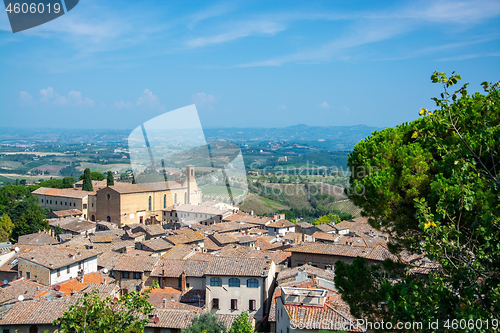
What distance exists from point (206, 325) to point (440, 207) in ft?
28.1

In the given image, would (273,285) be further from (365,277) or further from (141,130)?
(365,277)

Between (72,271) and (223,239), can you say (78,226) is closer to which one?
(223,239)

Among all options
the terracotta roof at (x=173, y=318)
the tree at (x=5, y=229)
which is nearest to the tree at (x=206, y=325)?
the terracotta roof at (x=173, y=318)

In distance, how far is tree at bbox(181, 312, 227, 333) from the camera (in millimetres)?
11375

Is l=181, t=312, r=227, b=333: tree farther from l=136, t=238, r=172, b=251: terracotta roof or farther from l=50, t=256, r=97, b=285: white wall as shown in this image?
l=136, t=238, r=172, b=251: terracotta roof

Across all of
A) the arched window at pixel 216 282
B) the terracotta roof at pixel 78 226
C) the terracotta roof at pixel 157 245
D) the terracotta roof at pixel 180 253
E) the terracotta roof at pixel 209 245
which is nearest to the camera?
the arched window at pixel 216 282

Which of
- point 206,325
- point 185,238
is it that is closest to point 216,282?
point 206,325

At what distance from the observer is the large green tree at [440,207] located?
14.2 ft

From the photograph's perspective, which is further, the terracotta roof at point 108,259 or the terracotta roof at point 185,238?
the terracotta roof at point 185,238

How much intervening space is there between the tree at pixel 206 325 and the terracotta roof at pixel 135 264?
6594 mm

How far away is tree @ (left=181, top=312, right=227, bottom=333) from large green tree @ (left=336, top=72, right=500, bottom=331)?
5.54 meters

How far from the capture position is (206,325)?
38.0ft

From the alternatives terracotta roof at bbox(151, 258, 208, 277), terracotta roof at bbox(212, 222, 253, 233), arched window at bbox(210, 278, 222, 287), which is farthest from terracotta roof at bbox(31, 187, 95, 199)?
arched window at bbox(210, 278, 222, 287)

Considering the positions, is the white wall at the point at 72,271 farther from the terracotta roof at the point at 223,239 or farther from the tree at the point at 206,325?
the tree at the point at 206,325
